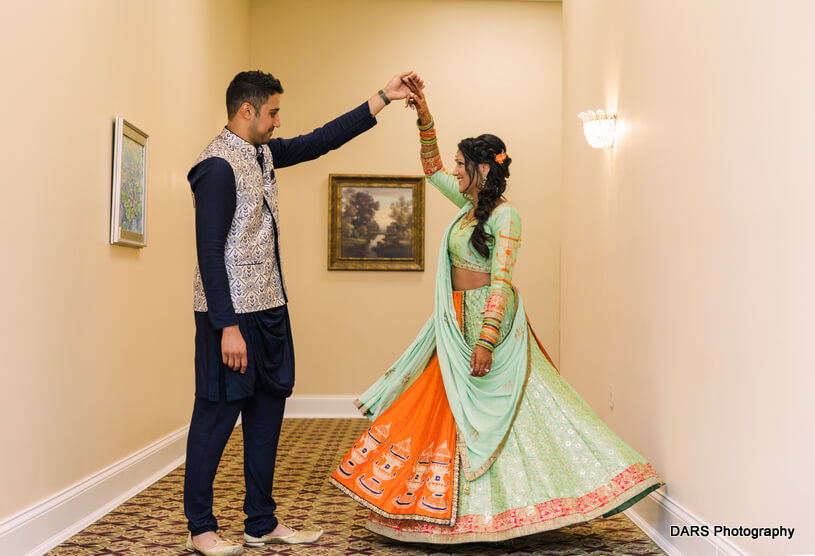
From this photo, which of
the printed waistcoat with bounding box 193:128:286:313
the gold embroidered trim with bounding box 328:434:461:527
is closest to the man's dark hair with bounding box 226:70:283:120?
the printed waistcoat with bounding box 193:128:286:313

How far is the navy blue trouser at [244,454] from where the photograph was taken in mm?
3006

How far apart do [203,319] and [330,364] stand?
14.2 ft

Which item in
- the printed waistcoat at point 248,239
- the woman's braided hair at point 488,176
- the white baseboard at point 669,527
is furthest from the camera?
the woman's braided hair at point 488,176

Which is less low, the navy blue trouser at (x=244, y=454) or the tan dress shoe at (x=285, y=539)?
the navy blue trouser at (x=244, y=454)

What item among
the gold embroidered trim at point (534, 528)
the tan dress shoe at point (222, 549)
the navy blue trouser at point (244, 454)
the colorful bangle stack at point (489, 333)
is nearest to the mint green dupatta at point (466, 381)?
the colorful bangle stack at point (489, 333)

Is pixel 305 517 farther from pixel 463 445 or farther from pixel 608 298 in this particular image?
pixel 608 298

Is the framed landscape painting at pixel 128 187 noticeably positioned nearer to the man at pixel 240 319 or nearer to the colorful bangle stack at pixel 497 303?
the man at pixel 240 319

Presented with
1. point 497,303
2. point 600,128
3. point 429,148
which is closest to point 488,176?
point 429,148

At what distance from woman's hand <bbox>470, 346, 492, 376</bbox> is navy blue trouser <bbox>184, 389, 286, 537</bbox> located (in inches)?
31.3

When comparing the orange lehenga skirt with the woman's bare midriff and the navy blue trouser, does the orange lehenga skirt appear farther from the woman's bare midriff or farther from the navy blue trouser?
the woman's bare midriff

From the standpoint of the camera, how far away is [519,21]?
747cm

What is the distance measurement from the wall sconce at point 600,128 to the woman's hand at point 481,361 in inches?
67.1

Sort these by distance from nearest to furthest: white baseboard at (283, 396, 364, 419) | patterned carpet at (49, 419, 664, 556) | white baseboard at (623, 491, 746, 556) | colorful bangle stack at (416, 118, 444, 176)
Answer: white baseboard at (623, 491, 746, 556) < patterned carpet at (49, 419, 664, 556) < colorful bangle stack at (416, 118, 444, 176) < white baseboard at (283, 396, 364, 419)

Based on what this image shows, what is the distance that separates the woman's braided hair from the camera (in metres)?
3.31
